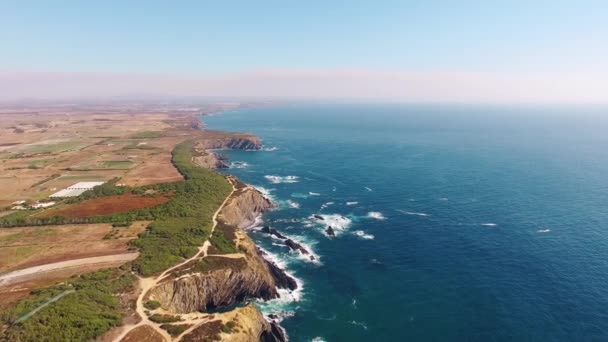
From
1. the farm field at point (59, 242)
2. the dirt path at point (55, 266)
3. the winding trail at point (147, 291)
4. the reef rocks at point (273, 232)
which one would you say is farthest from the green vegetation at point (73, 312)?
the reef rocks at point (273, 232)

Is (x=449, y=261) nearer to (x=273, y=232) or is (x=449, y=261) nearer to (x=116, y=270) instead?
(x=273, y=232)

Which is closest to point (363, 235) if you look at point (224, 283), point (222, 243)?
point (222, 243)

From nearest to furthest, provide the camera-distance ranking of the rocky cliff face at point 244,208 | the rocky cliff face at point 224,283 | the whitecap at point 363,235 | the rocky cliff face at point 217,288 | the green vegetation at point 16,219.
Answer: the rocky cliff face at point 217,288
the rocky cliff face at point 224,283
the green vegetation at point 16,219
the whitecap at point 363,235
the rocky cliff face at point 244,208

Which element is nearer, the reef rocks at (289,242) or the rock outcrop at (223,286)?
the rock outcrop at (223,286)

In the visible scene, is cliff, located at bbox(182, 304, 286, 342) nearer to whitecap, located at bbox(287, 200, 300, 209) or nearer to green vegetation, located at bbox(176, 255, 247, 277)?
green vegetation, located at bbox(176, 255, 247, 277)

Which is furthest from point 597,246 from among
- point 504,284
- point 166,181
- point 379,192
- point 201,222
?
point 166,181

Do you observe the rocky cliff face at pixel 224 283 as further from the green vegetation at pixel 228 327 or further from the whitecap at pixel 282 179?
the whitecap at pixel 282 179
